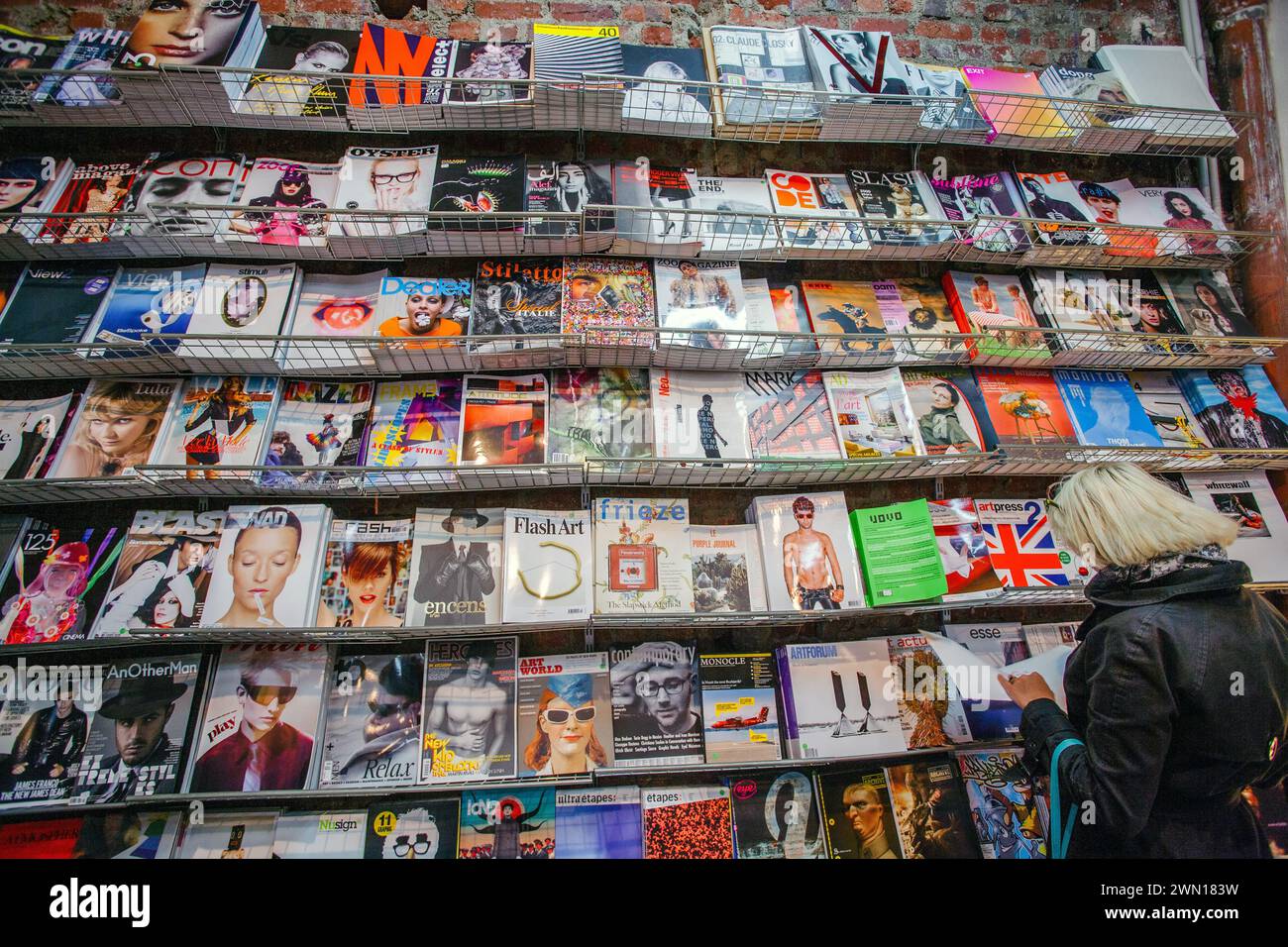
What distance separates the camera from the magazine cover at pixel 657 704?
Result: 82.1 inches

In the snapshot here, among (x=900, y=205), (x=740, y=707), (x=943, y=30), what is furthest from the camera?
(x=943, y=30)

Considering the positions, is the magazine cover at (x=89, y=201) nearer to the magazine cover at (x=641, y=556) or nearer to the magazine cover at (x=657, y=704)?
the magazine cover at (x=641, y=556)

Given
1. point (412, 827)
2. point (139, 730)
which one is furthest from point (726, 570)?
point (139, 730)

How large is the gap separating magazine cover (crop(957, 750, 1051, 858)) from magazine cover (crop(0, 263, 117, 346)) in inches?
123

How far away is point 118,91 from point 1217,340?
3.71m

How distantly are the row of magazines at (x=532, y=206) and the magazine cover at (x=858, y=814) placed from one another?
174 centimetres

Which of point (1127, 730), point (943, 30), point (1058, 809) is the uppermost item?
point (943, 30)

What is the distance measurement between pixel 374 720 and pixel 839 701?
1404mm

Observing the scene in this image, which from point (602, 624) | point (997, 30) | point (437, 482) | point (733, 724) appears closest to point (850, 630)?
point (733, 724)

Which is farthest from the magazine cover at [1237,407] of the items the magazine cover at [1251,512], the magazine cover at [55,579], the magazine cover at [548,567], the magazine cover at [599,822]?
the magazine cover at [55,579]

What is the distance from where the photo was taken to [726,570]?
2205 millimetres

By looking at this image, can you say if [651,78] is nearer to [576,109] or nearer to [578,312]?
[576,109]

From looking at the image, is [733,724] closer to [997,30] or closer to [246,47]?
[246,47]

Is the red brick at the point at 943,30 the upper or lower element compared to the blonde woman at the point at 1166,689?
upper
